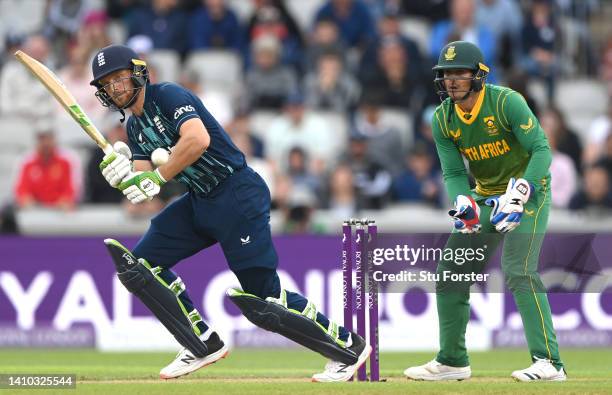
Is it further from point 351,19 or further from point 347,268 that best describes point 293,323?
point 351,19

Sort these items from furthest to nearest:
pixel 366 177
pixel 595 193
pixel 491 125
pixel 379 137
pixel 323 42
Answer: pixel 323 42, pixel 379 137, pixel 366 177, pixel 595 193, pixel 491 125

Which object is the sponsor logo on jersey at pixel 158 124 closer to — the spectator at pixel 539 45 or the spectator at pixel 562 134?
the spectator at pixel 562 134

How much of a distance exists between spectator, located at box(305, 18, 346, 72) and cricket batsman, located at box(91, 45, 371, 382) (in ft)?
25.4

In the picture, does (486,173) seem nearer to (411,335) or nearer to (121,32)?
(411,335)

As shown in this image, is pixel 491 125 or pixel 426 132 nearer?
pixel 491 125

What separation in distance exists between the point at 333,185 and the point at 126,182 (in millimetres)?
6422

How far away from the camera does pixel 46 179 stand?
14.3 m

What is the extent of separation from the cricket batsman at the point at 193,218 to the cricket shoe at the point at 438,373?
0.53 m

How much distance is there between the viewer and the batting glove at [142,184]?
782 centimetres

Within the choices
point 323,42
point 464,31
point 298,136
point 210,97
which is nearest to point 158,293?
point 298,136

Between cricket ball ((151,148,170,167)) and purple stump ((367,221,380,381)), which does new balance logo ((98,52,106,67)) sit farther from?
purple stump ((367,221,380,381))

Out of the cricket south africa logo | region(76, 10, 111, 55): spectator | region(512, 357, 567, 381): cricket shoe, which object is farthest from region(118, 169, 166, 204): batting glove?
region(76, 10, 111, 55): spectator

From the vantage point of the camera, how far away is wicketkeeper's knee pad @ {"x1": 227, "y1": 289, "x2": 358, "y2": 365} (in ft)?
26.1

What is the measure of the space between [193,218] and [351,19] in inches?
342
